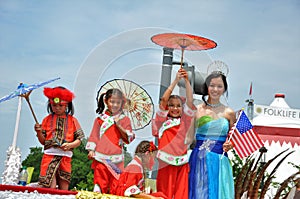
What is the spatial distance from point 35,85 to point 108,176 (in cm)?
134

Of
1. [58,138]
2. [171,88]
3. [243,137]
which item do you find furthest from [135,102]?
[243,137]

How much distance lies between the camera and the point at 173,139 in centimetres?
477

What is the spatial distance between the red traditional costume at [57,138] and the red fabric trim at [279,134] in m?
6.52

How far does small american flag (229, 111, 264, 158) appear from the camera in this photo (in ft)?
15.7

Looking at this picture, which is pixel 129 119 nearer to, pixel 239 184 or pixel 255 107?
pixel 239 184

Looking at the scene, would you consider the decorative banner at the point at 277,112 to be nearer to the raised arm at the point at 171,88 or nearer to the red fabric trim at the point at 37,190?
the raised arm at the point at 171,88

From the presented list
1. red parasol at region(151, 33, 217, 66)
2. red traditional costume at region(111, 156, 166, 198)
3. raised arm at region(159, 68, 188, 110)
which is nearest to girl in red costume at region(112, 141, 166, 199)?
red traditional costume at region(111, 156, 166, 198)

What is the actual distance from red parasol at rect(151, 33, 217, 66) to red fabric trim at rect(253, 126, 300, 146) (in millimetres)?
6388

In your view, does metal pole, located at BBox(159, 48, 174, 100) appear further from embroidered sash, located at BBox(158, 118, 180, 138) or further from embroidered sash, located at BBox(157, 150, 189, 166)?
embroidered sash, located at BBox(157, 150, 189, 166)

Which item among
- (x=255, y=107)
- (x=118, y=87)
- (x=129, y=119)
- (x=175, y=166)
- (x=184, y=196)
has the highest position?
(x=255, y=107)

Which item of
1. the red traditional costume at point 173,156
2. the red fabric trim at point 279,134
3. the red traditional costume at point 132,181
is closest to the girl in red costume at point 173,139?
the red traditional costume at point 173,156

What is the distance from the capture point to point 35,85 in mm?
5152

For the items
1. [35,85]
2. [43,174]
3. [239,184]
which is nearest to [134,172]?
[43,174]

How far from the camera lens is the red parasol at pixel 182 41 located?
467 cm
